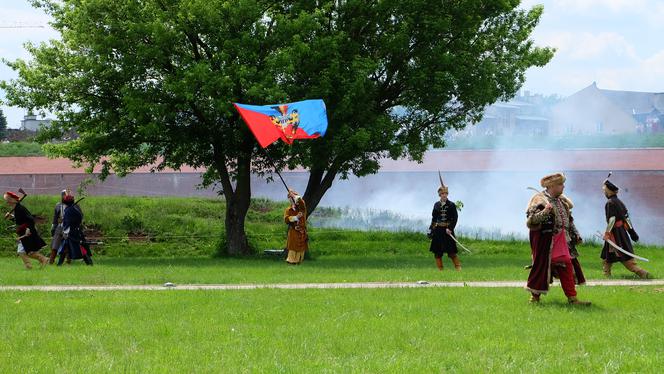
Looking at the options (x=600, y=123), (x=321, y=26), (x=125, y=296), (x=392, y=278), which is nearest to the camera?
Answer: (x=125, y=296)

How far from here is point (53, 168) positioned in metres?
45.2

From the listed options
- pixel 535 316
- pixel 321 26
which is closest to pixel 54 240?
pixel 321 26

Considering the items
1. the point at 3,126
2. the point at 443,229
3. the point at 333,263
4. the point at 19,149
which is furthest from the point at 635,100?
the point at 443,229

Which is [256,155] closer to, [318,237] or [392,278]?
[318,237]

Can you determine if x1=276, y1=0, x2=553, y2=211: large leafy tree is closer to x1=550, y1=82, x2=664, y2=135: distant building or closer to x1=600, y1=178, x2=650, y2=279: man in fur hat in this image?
x1=600, y1=178, x2=650, y2=279: man in fur hat

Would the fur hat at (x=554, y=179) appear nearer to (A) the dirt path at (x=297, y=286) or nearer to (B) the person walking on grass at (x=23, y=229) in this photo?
(A) the dirt path at (x=297, y=286)

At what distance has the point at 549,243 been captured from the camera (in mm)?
11305

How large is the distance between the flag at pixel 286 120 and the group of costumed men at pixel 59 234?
4893 mm

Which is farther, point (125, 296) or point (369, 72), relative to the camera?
point (369, 72)

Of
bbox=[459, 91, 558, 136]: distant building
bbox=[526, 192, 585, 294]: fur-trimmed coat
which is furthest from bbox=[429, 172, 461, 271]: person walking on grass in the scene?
bbox=[459, 91, 558, 136]: distant building

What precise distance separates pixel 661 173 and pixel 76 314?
37.0 meters

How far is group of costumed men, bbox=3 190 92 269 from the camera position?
19.0m

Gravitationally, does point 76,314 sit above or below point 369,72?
below

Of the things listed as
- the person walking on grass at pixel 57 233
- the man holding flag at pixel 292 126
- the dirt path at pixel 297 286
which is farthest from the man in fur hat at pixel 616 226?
the person walking on grass at pixel 57 233
